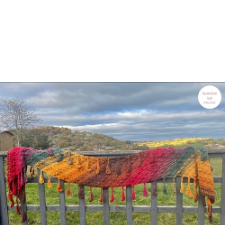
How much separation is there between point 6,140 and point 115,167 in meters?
3.73

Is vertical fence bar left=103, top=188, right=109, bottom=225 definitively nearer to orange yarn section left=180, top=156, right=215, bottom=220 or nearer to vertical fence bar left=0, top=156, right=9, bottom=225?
orange yarn section left=180, top=156, right=215, bottom=220

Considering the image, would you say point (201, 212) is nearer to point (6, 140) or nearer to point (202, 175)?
point (202, 175)

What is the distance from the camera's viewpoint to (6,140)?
435 cm

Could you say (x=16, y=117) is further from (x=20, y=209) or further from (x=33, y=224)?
(x=20, y=209)

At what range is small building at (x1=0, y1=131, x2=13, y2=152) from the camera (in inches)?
168

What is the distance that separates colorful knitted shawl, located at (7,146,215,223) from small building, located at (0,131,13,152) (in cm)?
304

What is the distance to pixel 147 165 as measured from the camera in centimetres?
161

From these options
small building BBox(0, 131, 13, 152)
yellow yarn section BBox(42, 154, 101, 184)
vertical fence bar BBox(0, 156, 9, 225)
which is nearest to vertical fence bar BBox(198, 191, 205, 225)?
yellow yarn section BBox(42, 154, 101, 184)

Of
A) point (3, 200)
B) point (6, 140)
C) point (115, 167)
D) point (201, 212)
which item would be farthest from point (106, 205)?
point (6, 140)

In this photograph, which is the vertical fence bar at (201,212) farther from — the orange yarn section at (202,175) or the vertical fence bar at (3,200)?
the vertical fence bar at (3,200)

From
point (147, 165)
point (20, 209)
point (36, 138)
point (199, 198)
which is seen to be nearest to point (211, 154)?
point (199, 198)

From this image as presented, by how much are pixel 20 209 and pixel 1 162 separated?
19.6 inches

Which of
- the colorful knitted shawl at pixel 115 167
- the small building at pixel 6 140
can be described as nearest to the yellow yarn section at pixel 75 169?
the colorful knitted shawl at pixel 115 167

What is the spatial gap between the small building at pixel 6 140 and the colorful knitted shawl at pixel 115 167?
120 inches
